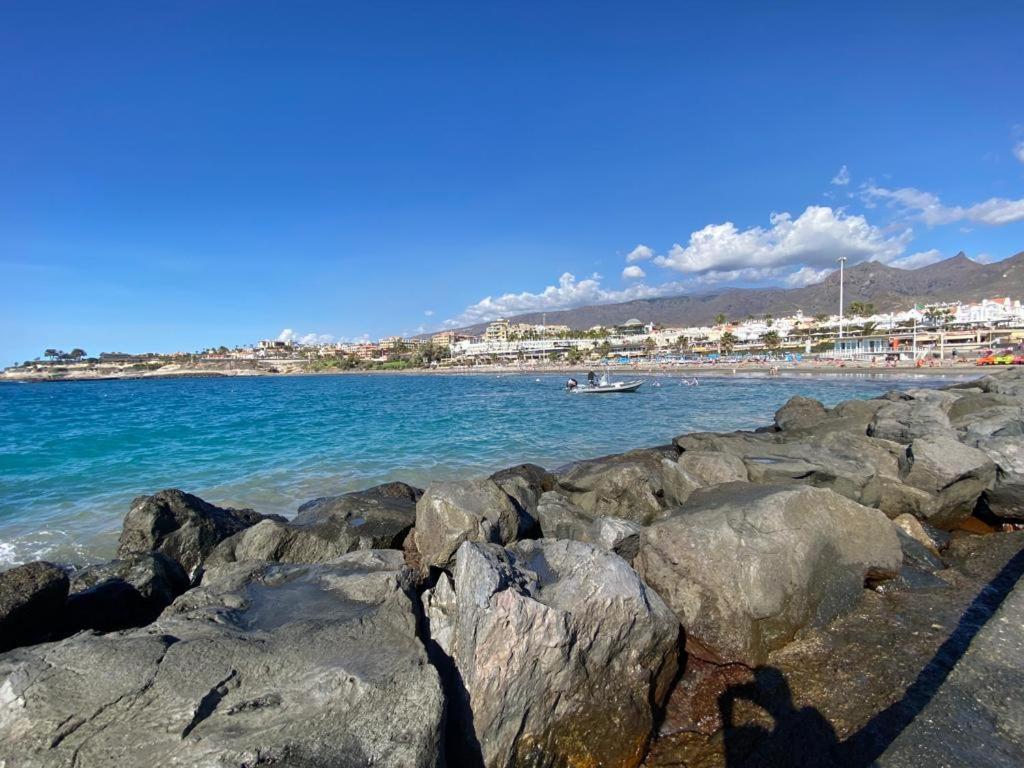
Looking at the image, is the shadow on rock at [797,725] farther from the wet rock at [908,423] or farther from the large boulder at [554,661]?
the wet rock at [908,423]

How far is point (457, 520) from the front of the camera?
6.38m

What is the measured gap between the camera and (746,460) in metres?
9.62

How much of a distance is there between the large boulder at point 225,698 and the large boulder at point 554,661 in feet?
1.64

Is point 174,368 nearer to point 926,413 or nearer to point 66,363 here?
point 66,363

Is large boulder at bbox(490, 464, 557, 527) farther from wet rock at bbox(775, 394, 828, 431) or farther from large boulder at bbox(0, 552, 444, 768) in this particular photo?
wet rock at bbox(775, 394, 828, 431)

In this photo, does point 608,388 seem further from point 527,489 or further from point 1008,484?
point 527,489

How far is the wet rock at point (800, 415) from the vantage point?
16.4 m

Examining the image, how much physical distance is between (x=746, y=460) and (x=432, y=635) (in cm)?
726

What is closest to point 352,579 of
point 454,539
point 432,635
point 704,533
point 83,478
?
point 432,635

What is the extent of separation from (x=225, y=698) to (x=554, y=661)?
83.0 inches

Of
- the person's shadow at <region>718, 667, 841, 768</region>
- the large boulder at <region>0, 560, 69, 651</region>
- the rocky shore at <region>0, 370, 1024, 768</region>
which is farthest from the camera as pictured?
the large boulder at <region>0, 560, 69, 651</region>

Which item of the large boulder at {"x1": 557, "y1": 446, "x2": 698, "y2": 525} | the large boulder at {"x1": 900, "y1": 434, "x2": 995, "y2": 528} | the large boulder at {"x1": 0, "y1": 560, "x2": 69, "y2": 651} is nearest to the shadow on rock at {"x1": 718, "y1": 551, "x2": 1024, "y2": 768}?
the large boulder at {"x1": 557, "y1": 446, "x2": 698, "y2": 525}

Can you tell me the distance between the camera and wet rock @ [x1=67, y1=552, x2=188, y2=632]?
17.8 feet

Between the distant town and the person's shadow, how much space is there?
82995 millimetres
